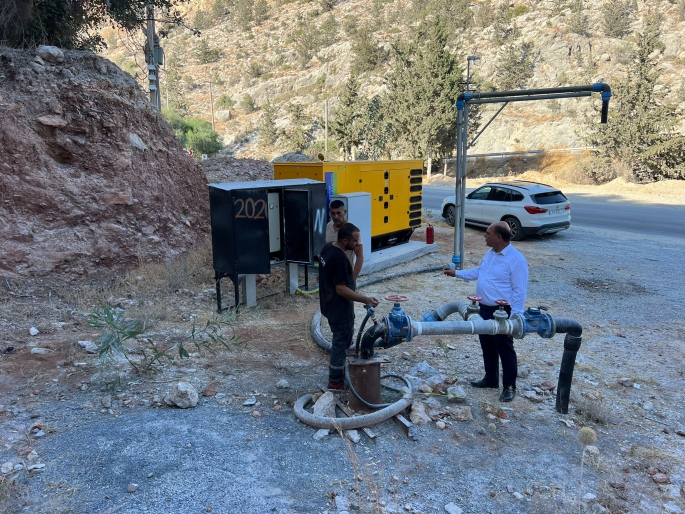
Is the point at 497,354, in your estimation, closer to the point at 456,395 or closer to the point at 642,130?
the point at 456,395

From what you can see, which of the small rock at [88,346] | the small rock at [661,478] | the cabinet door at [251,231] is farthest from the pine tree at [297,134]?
the small rock at [661,478]

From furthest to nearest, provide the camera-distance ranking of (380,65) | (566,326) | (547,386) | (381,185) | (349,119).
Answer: (380,65), (349,119), (381,185), (547,386), (566,326)

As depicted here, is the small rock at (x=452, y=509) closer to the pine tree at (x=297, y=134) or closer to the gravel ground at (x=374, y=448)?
the gravel ground at (x=374, y=448)

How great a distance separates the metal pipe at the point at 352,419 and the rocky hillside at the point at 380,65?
35.7m

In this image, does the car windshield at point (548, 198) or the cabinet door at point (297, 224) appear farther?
the car windshield at point (548, 198)

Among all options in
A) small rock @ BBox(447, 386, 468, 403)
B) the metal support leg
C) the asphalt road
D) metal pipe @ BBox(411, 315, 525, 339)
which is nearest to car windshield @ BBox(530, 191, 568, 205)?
the asphalt road

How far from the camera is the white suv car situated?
41.7 feet

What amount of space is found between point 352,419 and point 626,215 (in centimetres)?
1661

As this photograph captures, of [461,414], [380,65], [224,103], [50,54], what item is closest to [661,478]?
[461,414]

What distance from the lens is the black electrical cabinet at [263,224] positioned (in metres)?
6.90

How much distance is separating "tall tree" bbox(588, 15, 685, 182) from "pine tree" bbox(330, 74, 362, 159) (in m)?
16.5

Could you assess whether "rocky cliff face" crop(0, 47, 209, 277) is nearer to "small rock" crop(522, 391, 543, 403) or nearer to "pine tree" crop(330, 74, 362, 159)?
"small rock" crop(522, 391, 543, 403)

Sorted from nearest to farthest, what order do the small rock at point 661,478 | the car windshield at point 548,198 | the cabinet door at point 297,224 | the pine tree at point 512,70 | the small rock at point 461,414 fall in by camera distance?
the small rock at point 661,478
the small rock at point 461,414
the cabinet door at point 297,224
the car windshield at point 548,198
the pine tree at point 512,70

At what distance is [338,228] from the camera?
6.21 metres
